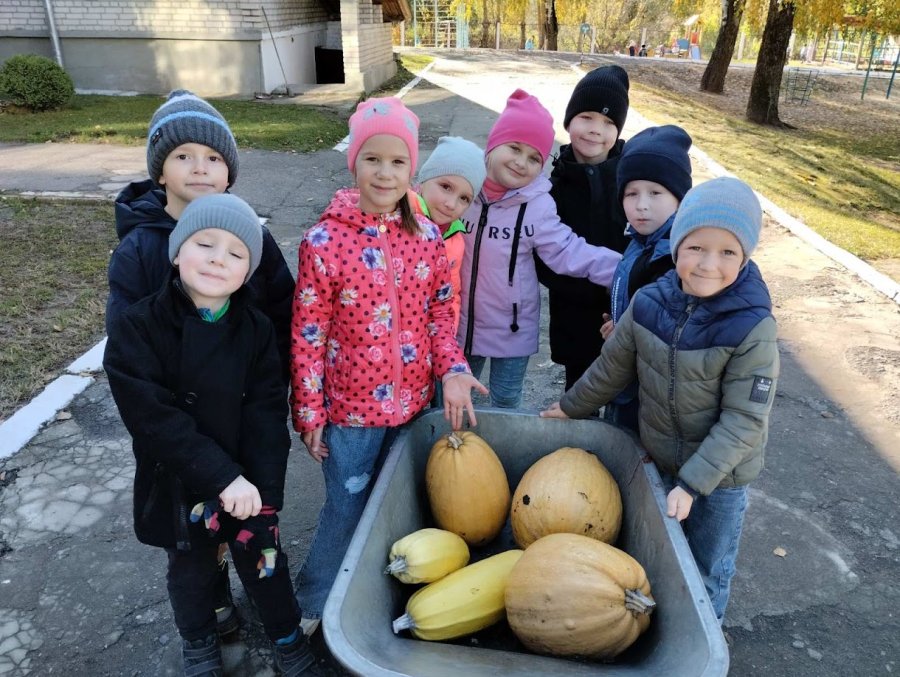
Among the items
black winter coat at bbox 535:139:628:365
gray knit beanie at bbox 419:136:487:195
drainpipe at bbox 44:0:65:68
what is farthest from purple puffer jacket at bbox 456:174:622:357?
drainpipe at bbox 44:0:65:68

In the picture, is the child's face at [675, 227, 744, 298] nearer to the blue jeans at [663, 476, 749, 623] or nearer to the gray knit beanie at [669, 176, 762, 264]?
the gray knit beanie at [669, 176, 762, 264]

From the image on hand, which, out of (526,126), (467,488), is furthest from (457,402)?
(526,126)

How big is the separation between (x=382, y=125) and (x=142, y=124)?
11.0m

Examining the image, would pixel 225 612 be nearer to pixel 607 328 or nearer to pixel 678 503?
pixel 678 503

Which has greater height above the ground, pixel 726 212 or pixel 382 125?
pixel 382 125

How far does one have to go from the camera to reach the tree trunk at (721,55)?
64.0ft

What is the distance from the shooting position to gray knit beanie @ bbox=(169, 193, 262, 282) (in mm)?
1861

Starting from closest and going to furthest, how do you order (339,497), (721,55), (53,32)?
1. (339,497)
2. (53,32)
3. (721,55)

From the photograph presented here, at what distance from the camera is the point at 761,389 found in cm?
188

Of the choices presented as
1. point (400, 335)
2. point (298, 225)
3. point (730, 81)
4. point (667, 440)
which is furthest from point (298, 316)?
point (730, 81)

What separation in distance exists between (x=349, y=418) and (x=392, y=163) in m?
0.85

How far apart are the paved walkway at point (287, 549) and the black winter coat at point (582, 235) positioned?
3.93 feet

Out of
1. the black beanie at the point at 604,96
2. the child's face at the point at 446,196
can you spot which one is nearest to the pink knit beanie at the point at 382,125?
the child's face at the point at 446,196

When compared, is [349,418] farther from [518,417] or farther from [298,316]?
[518,417]
